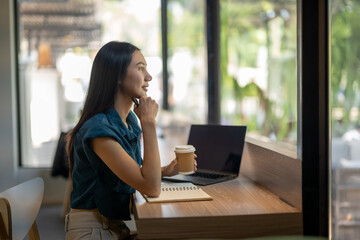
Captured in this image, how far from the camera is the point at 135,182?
5.51 ft

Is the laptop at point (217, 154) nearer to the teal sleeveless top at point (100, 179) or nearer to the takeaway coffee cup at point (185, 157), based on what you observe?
the takeaway coffee cup at point (185, 157)

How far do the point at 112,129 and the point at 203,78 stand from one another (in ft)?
8.51

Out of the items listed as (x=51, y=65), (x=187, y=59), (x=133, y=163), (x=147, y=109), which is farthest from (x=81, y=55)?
(x=133, y=163)

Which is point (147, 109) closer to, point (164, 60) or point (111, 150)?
point (111, 150)

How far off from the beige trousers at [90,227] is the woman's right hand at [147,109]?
396mm

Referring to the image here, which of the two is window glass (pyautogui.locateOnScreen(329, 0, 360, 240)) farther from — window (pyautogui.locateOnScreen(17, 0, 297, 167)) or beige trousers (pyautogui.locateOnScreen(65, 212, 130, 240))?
window (pyautogui.locateOnScreen(17, 0, 297, 167))

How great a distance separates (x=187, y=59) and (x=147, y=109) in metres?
3.33

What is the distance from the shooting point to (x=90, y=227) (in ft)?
5.79

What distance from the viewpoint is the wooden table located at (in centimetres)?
154

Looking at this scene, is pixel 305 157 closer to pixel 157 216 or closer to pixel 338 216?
pixel 338 216

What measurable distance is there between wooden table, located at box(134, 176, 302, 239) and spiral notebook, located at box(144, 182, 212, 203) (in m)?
0.03

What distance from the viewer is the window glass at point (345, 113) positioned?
165 cm

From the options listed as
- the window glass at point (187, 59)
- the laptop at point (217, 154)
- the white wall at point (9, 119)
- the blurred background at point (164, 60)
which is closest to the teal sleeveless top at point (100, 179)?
the laptop at point (217, 154)

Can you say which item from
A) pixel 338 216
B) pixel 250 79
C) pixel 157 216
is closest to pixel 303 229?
pixel 338 216
